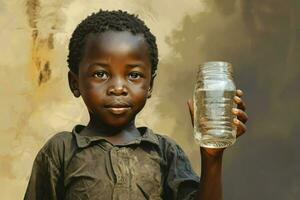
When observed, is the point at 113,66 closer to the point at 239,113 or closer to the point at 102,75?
the point at 102,75

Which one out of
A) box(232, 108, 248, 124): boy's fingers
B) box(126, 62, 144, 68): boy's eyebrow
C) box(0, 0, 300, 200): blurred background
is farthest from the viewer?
box(0, 0, 300, 200): blurred background

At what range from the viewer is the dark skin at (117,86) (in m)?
1.47

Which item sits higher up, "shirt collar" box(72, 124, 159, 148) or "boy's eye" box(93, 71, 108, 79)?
"boy's eye" box(93, 71, 108, 79)

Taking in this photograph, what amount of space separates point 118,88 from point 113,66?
49mm

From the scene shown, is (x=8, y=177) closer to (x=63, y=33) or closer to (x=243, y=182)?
(x=63, y=33)

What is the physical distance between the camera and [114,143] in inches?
60.3

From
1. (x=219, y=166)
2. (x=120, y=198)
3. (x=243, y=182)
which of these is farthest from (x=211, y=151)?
(x=243, y=182)

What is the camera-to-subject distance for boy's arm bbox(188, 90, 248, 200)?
1.41 meters

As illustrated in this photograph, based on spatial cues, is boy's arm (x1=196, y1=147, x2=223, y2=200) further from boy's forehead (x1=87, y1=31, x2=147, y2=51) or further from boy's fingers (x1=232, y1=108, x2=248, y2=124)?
boy's forehead (x1=87, y1=31, x2=147, y2=51)

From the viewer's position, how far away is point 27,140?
287 cm

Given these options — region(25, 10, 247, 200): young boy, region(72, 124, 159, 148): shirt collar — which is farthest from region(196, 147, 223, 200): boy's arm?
region(72, 124, 159, 148): shirt collar

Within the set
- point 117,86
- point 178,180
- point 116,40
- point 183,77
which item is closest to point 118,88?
point 117,86

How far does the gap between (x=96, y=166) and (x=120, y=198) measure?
8 centimetres

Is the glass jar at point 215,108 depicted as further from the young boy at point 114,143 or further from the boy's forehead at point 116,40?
the boy's forehead at point 116,40
